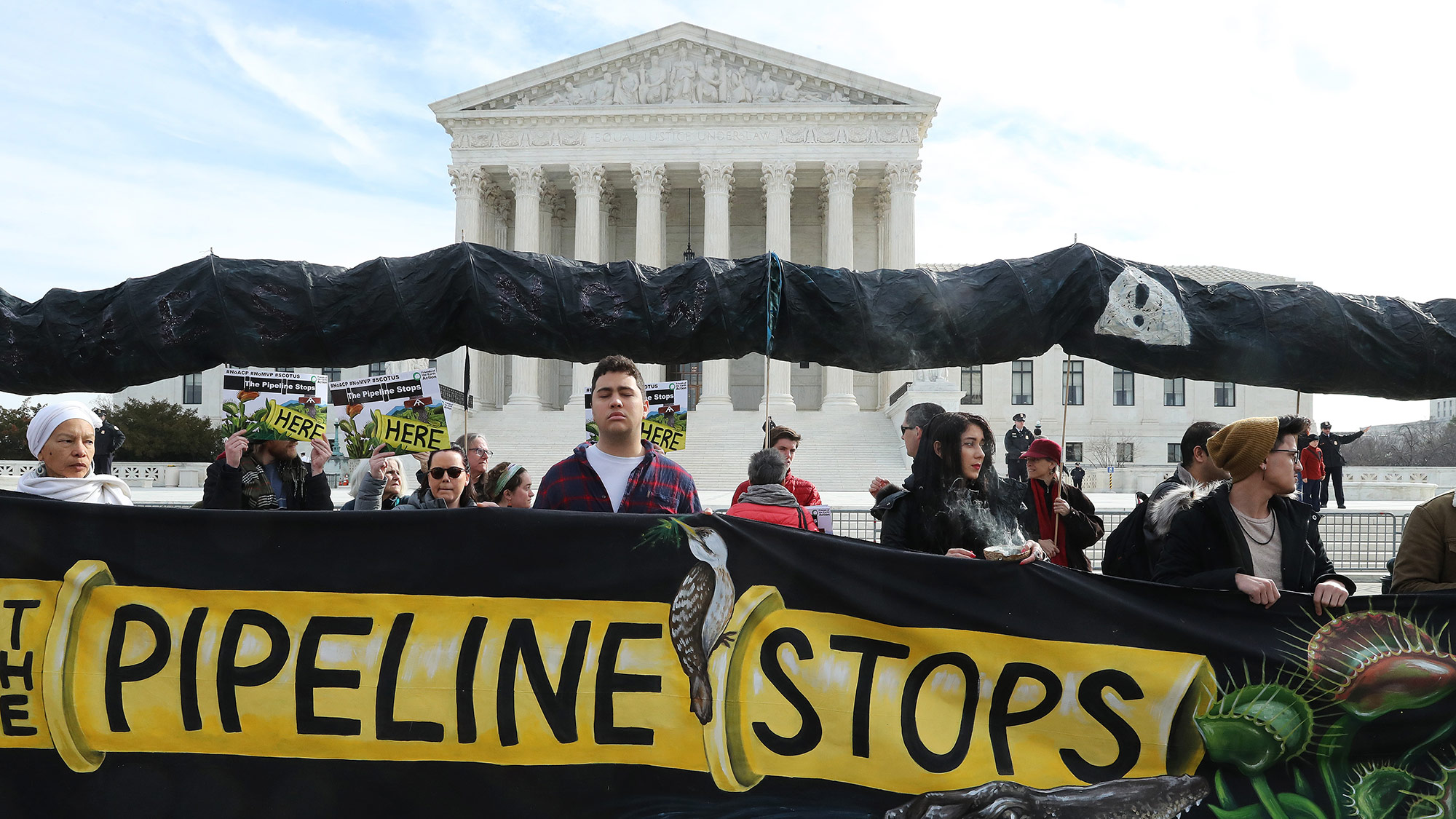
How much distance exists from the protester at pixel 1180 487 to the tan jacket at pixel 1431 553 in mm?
724

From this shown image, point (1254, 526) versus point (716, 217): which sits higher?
point (716, 217)

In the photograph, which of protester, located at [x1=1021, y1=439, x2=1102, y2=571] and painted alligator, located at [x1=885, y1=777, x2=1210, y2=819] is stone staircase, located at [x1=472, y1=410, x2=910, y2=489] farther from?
painted alligator, located at [x1=885, y1=777, x2=1210, y2=819]

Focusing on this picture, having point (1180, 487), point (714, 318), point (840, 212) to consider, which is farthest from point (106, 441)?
point (840, 212)

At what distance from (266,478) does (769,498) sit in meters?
2.72

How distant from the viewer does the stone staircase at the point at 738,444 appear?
93.3 feet

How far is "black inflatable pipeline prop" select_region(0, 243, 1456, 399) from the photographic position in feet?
14.0

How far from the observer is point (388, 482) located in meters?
5.91

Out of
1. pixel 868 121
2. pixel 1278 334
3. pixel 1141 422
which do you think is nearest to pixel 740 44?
pixel 868 121

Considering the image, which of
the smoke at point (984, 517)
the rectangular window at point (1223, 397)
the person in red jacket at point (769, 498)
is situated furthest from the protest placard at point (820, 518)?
the rectangular window at point (1223, 397)

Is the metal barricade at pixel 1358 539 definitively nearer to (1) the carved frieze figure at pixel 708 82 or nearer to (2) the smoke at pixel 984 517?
(2) the smoke at pixel 984 517

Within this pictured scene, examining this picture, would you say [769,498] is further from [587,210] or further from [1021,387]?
[1021,387]

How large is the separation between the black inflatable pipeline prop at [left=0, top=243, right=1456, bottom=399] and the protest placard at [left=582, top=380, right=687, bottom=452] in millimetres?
3663

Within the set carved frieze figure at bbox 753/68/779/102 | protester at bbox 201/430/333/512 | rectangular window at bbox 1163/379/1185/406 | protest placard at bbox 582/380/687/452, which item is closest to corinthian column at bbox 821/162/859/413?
carved frieze figure at bbox 753/68/779/102

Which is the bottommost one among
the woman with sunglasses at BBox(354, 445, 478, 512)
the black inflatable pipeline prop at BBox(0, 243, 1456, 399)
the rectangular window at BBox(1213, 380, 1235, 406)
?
the woman with sunglasses at BBox(354, 445, 478, 512)
